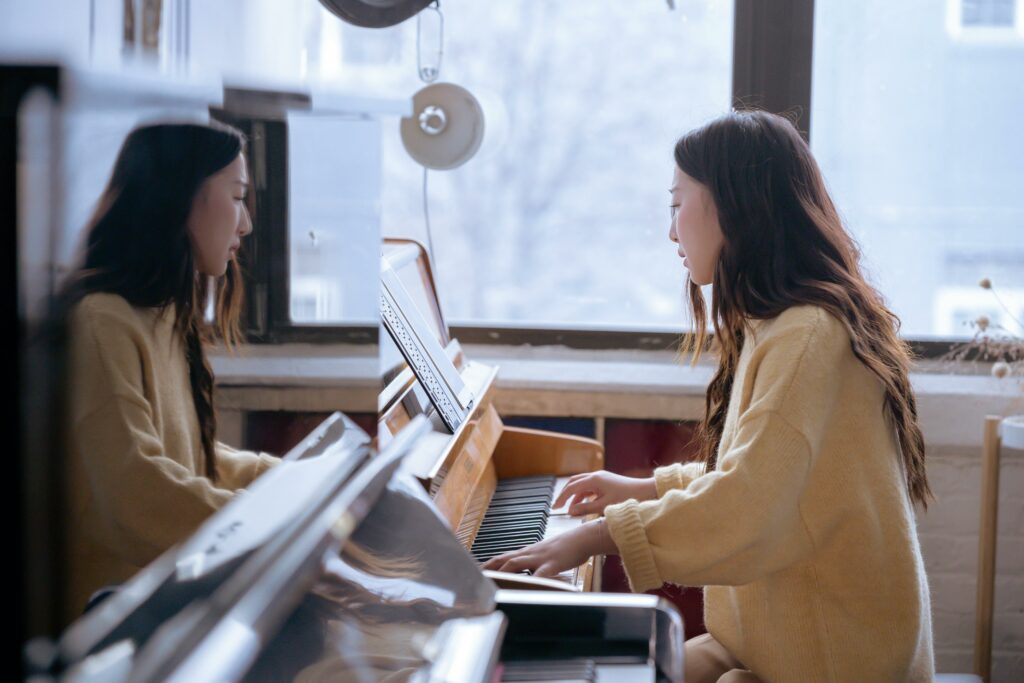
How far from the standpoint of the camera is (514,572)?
4.65 feet

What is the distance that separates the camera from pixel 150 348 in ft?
1.89

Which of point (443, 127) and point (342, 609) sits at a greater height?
point (443, 127)

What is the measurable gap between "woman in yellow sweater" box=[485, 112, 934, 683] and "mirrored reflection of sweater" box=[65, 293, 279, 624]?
0.83 meters

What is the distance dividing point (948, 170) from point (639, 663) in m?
1.98

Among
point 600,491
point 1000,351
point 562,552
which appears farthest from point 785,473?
point 1000,351

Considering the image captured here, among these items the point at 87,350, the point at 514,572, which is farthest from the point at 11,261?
the point at 514,572

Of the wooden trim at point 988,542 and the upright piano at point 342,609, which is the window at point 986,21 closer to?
the wooden trim at point 988,542

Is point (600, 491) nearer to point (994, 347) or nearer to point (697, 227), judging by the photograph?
point (697, 227)

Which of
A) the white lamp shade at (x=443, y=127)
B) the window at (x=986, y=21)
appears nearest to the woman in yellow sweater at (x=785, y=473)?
the white lamp shade at (x=443, y=127)

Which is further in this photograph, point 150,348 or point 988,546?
point 988,546

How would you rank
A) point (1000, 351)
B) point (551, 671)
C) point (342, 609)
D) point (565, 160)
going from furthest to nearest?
point (565, 160) < point (1000, 351) < point (551, 671) < point (342, 609)

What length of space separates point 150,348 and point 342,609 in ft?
1.38

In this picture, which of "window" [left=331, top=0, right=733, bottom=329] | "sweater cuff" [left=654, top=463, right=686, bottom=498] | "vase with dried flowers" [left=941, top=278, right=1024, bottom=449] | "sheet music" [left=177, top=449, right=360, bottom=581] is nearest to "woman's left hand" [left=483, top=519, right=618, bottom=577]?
"sweater cuff" [left=654, top=463, right=686, bottom=498]

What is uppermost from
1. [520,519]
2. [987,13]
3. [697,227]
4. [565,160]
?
[987,13]
